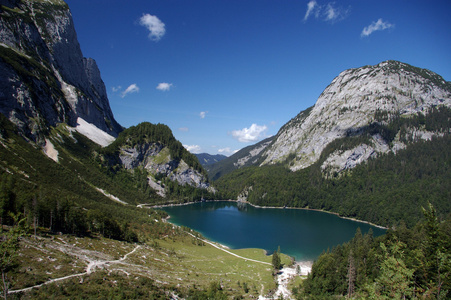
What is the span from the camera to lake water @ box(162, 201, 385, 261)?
98.1 meters

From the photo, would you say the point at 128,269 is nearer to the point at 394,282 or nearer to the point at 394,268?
the point at 394,282

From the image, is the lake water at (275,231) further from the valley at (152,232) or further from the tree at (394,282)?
the tree at (394,282)

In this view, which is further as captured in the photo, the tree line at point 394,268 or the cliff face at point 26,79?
the cliff face at point 26,79

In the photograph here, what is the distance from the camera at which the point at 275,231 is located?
12150 cm

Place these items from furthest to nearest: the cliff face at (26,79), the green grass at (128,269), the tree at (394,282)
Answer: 1. the cliff face at (26,79)
2. the green grass at (128,269)
3. the tree at (394,282)

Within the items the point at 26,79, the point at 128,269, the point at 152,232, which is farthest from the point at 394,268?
the point at 26,79

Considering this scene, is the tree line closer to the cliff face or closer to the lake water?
the lake water

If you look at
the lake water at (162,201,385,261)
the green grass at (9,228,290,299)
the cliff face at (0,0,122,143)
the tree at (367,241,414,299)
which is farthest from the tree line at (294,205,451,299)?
→ the cliff face at (0,0,122,143)

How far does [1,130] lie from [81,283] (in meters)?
123

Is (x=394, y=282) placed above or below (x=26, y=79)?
below

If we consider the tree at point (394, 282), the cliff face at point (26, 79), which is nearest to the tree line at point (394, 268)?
the tree at point (394, 282)

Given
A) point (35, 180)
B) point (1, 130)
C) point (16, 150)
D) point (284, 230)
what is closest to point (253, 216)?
point (284, 230)

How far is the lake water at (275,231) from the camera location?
9807 centimetres

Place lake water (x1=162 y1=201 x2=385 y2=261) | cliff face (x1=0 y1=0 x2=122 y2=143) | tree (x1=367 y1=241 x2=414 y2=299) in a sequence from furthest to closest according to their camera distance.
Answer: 1. cliff face (x1=0 y1=0 x2=122 y2=143)
2. lake water (x1=162 y1=201 x2=385 y2=261)
3. tree (x1=367 y1=241 x2=414 y2=299)
